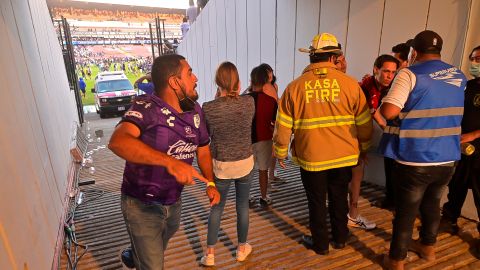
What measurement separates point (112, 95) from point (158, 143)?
49.5 ft

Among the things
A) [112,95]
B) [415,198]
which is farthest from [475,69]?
[112,95]

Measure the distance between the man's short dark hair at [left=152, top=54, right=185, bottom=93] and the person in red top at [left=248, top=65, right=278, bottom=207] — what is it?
173 centimetres

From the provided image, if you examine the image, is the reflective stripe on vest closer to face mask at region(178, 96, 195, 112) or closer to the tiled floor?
the tiled floor

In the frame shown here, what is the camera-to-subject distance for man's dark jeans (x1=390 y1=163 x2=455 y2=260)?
2.38 m

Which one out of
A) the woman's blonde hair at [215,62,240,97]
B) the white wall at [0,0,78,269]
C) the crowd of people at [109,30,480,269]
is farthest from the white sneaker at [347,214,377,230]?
the white wall at [0,0,78,269]

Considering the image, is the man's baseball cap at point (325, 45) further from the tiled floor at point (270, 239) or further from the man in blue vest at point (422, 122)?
the tiled floor at point (270, 239)

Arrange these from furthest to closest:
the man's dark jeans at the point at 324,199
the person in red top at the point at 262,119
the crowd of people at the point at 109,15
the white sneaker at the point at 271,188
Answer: the crowd of people at the point at 109,15
the white sneaker at the point at 271,188
the person in red top at the point at 262,119
the man's dark jeans at the point at 324,199

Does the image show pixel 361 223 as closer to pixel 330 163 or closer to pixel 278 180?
pixel 330 163

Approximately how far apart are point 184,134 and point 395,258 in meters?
2.15

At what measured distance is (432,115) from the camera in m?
2.28

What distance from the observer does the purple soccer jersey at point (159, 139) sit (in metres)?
1.78

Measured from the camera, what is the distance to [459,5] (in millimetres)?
3396

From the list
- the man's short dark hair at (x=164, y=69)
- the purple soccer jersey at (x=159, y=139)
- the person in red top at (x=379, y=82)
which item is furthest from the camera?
the person in red top at (x=379, y=82)

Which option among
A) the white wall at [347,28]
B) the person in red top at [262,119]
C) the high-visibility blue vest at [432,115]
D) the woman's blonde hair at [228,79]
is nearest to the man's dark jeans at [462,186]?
the white wall at [347,28]
